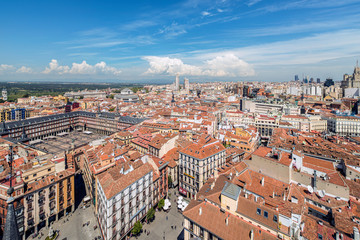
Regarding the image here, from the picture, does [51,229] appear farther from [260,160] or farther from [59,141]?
[59,141]

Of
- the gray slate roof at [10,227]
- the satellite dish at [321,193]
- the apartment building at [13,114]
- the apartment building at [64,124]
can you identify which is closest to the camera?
the gray slate roof at [10,227]

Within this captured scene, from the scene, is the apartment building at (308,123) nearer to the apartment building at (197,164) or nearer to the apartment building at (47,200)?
the apartment building at (197,164)

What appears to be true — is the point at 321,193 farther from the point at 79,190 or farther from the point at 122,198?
the point at 79,190

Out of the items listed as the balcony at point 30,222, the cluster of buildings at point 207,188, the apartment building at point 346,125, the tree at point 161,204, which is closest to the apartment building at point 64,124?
the cluster of buildings at point 207,188

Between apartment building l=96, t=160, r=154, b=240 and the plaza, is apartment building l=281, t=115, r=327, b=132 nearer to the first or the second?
the plaza

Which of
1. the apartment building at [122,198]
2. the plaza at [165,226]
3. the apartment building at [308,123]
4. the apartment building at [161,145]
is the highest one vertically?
the apartment building at [308,123]

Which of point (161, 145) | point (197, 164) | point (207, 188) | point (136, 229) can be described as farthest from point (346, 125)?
point (136, 229)
